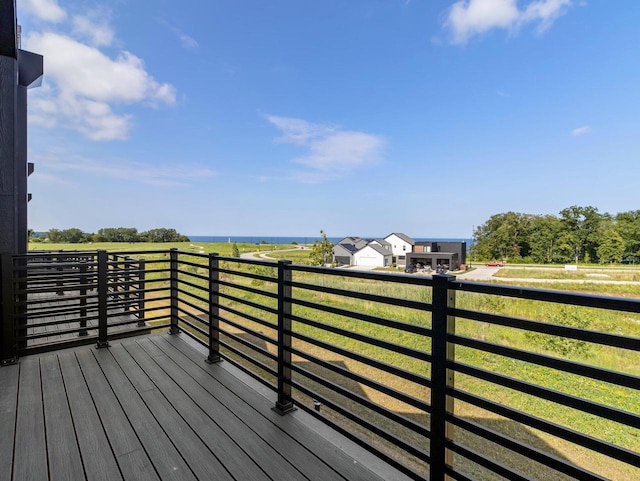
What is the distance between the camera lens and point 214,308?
9.68 ft

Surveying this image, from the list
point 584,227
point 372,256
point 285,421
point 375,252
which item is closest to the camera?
point 285,421

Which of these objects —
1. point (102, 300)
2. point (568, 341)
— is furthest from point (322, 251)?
point (102, 300)

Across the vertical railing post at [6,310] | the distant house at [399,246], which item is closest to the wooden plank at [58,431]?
the vertical railing post at [6,310]

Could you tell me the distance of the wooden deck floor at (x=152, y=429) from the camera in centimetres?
156

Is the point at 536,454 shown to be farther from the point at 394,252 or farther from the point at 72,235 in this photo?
the point at 394,252

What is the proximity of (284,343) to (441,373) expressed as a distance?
1.14 m

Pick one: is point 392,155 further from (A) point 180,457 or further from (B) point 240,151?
(A) point 180,457

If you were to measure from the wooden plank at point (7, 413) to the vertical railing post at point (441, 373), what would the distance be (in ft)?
6.76

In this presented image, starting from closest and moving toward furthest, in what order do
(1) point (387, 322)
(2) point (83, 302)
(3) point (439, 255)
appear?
(1) point (387, 322), (2) point (83, 302), (3) point (439, 255)

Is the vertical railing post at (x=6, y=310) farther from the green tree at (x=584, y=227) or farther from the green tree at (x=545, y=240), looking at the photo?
the green tree at (x=545, y=240)

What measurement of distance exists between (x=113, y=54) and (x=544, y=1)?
24.5 m

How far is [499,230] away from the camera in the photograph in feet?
139

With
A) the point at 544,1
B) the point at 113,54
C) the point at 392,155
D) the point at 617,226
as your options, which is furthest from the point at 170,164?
the point at 617,226

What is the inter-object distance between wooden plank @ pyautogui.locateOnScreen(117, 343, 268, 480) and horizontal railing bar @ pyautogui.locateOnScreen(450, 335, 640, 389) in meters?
1.19
